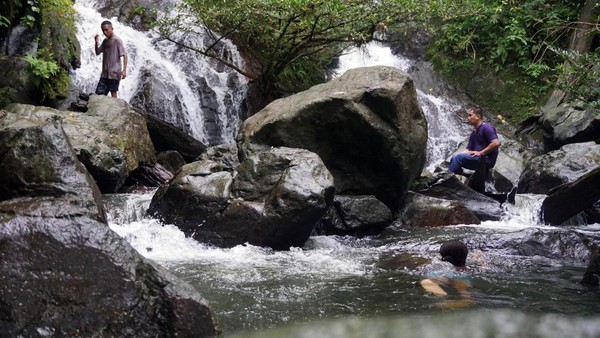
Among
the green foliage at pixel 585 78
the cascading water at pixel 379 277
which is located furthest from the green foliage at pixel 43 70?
the green foliage at pixel 585 78

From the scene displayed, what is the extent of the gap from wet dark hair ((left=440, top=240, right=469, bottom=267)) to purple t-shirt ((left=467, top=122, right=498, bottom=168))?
5088 mm

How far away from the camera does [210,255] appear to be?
24.7 ft

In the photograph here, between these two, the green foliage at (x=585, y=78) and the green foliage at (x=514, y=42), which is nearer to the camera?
the green foliage at (x=585, y=78)

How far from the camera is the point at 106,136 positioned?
10586 mm

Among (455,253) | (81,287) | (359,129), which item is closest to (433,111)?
(359,129)

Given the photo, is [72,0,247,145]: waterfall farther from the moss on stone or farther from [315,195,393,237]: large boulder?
[315,195,393,237]: large boulder

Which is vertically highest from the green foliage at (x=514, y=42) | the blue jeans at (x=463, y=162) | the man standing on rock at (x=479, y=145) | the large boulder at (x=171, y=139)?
the green foliage at (x=514, y=42)

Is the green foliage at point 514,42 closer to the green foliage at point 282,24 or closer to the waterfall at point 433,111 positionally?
the waterfall at point 433,111

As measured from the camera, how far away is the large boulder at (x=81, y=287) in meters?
3.88

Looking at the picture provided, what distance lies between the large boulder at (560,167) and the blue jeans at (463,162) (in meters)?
1.26

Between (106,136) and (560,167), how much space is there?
805cm

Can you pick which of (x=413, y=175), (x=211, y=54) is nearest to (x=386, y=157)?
(x=413, y=175)

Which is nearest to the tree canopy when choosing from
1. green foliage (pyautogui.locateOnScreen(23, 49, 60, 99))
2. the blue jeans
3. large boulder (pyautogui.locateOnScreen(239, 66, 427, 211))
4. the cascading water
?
the blue jeans

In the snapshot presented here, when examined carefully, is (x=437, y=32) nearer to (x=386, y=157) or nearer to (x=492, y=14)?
(x=492, y=14)
